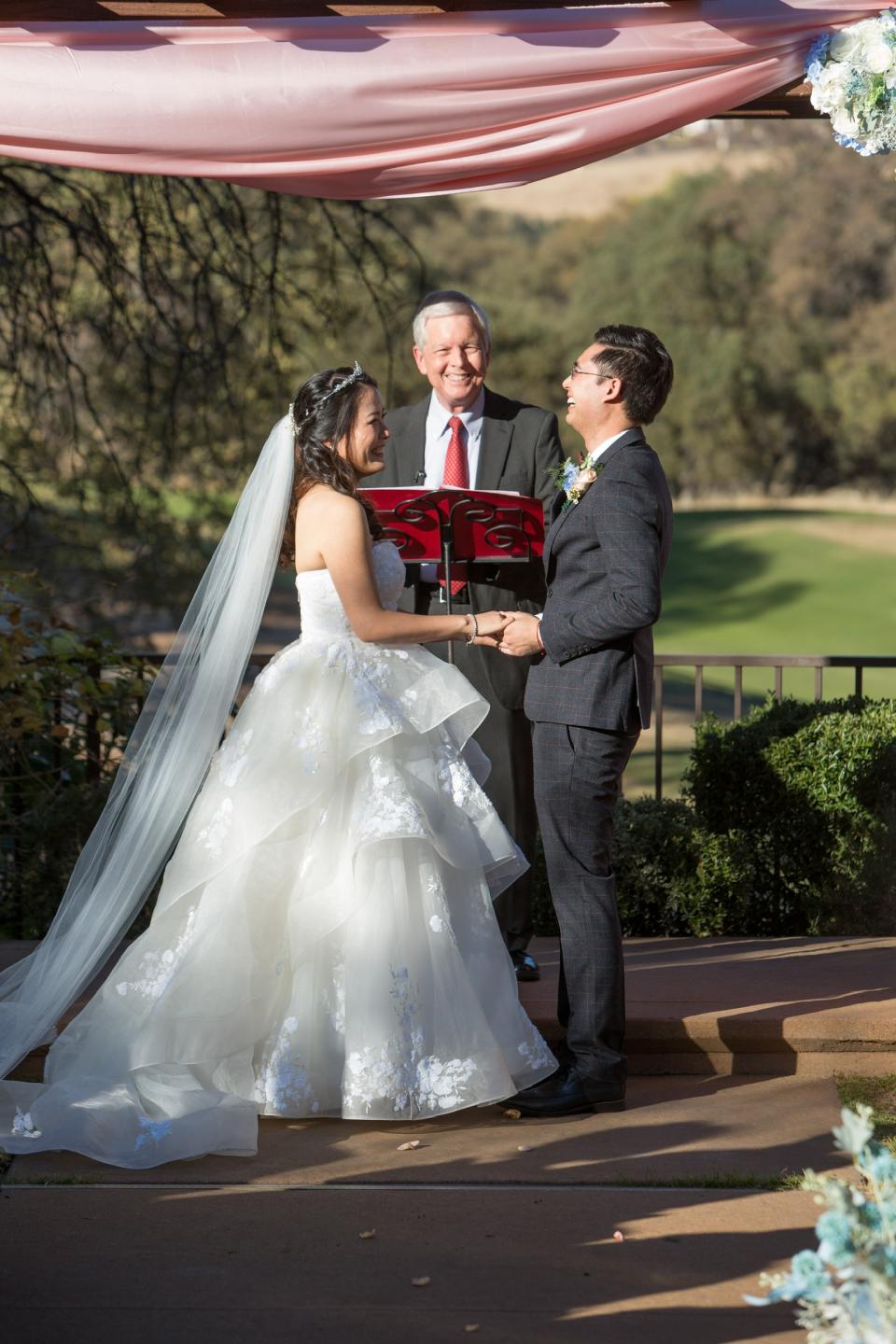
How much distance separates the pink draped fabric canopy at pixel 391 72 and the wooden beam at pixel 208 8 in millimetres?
21

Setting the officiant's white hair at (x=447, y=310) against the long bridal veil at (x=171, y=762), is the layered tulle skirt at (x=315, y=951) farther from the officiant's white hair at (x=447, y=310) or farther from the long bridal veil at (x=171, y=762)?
the officiant's white hair at (x=447, y=310)

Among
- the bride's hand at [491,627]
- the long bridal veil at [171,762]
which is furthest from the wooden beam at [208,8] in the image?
the bride's hand at [491,627]

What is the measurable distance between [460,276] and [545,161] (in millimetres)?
46173

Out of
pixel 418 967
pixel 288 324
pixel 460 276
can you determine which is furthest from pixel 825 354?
pixel 418 967

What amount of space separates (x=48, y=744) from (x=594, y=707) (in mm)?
3438

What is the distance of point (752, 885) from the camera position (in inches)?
227

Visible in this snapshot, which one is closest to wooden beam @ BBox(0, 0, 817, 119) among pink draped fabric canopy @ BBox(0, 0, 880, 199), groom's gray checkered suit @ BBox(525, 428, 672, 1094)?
pink draped fabric canopy @ BBox(0, 0, 880, 199)

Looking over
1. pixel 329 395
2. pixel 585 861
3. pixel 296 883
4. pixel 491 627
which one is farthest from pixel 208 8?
pixel 585 861

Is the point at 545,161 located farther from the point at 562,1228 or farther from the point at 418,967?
the point at 562,1228

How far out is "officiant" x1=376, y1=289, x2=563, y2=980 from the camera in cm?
460

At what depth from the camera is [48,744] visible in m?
6.53

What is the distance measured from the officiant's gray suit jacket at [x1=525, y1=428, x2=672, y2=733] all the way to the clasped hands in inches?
3.1

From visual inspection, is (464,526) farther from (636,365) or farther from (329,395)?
(636,365)

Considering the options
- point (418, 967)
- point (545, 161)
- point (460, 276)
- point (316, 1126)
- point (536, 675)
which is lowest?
point (316, 1126)
